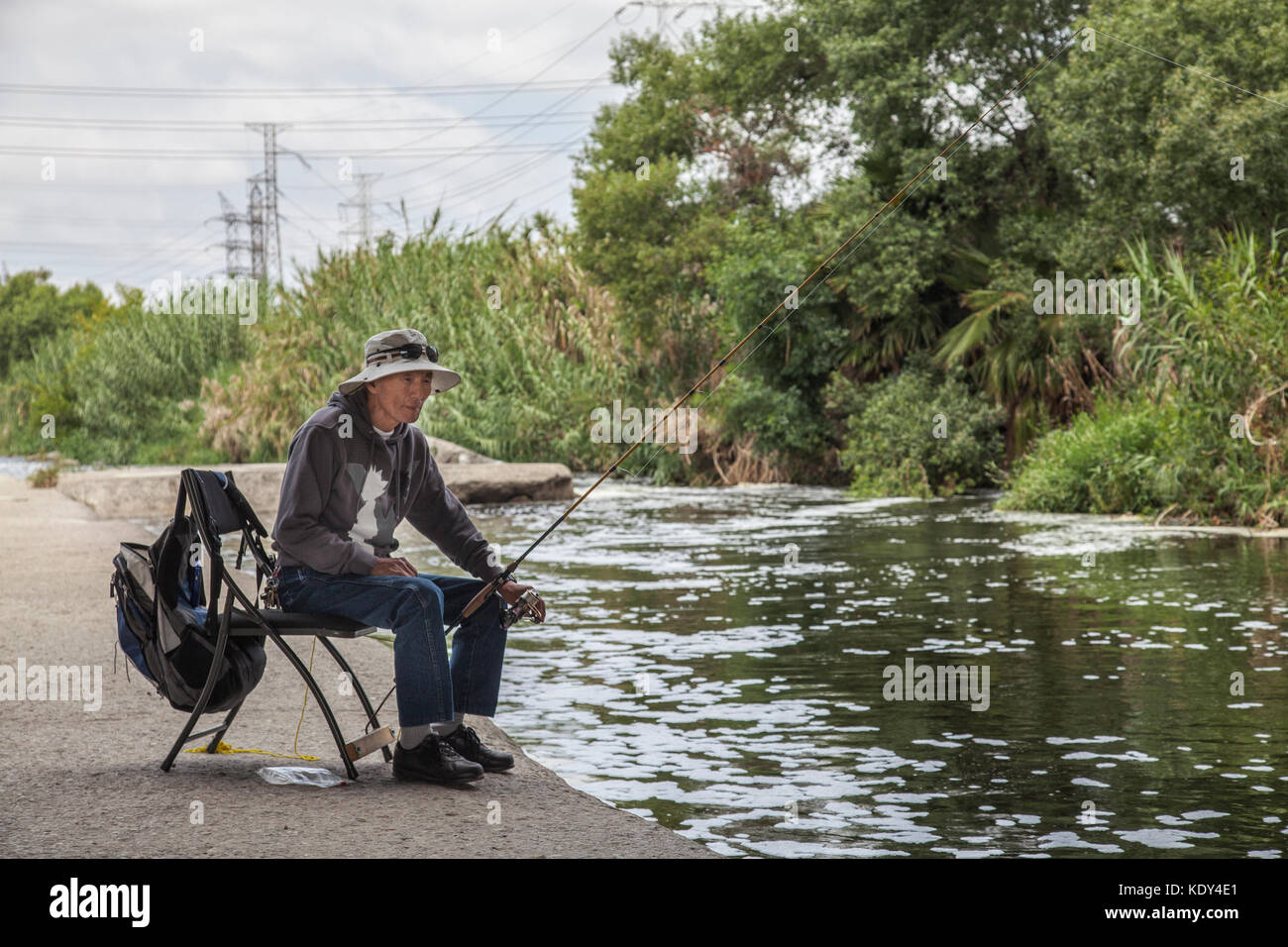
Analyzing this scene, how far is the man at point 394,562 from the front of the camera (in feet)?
17.2

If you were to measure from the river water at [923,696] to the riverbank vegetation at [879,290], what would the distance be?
3.98 metres

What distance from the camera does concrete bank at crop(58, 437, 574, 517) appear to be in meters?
20.2

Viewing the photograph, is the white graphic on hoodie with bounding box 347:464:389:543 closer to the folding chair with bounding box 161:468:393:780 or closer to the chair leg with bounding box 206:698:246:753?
the folding chair with bounding box 161:468:393:780

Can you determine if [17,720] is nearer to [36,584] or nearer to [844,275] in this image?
[36,584]

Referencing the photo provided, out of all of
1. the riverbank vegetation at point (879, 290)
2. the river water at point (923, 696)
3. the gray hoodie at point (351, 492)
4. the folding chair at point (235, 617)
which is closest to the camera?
the river water at point (923, 696)

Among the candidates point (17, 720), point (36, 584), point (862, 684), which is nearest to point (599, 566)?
point (36, 584)

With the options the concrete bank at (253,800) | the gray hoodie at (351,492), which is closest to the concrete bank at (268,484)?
the concrete bank at (253,800)

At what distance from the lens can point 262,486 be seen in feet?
66.9

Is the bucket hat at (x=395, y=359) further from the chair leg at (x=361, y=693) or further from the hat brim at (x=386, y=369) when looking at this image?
the chair leg at (x=361, y=693)

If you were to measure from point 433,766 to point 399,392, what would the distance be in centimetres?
134

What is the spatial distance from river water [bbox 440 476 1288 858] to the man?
627 mm

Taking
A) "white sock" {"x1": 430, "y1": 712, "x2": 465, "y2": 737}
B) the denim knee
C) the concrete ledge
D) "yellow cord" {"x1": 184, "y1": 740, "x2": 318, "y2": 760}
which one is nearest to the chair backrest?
the denim knee

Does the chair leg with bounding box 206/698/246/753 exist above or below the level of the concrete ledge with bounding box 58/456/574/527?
below

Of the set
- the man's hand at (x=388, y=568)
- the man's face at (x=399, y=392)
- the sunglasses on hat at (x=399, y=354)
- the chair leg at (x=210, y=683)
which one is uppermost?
the sunglasses on hat at (x=399, y=354)
